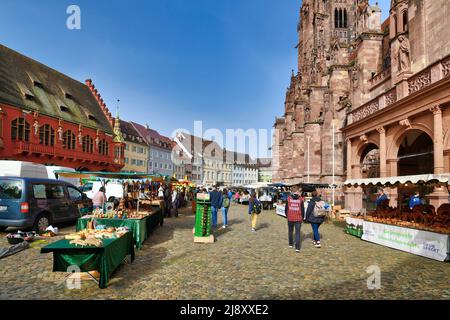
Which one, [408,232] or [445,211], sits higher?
[445,211]

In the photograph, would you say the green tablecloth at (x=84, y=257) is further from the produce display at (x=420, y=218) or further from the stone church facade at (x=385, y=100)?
the stone church facade at (x=385, y=100)

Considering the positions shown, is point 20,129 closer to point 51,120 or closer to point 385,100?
point 51,120

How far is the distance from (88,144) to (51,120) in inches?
255

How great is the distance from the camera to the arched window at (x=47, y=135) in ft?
107

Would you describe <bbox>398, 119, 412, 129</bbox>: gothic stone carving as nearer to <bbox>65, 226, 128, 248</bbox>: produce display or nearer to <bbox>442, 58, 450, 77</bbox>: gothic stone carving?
<bbox>442, 58, 450, 77</bbox>: gothic stone carving

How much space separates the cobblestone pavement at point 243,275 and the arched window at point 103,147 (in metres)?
35.5

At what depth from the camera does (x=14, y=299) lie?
502cm

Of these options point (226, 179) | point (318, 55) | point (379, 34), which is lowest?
point (226, 179)

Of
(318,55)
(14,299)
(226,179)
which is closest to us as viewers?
(14,299)

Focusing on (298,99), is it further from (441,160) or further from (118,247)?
(118,247)
